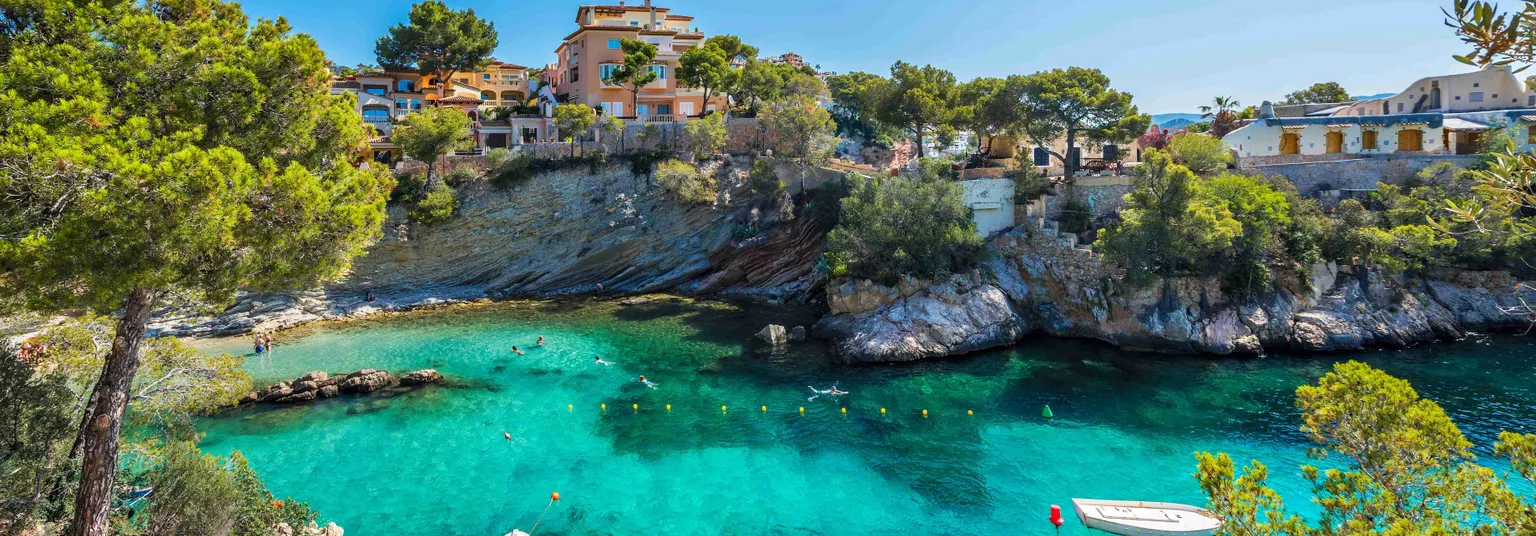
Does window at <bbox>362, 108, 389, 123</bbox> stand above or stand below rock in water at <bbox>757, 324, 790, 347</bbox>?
above

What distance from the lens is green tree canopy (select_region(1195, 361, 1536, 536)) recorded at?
6.58 meters

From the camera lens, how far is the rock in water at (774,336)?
29431 mm

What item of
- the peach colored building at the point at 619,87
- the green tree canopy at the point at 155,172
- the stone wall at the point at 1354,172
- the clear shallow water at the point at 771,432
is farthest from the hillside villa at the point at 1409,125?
the green tree canopy at the point at 155,172

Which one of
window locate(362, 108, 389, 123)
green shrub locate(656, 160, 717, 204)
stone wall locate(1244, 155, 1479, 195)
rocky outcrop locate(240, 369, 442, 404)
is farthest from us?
window locate(362, 108, 389, 123)

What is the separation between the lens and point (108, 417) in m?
8.99

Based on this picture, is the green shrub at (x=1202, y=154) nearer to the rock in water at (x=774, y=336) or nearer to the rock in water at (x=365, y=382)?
the rock in water at (x=774, y=336)

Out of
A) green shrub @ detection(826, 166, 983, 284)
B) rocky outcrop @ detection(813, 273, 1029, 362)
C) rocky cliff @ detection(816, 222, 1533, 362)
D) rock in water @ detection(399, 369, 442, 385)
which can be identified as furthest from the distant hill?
rock in water @ detection(399, 369, 442, 385)

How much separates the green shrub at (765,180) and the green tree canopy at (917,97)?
7158mm

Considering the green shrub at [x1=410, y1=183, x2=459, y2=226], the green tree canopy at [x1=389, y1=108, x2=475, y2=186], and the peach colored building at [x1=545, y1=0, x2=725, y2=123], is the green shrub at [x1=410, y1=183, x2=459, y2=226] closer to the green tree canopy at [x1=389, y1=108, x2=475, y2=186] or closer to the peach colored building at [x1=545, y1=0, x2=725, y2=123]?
the green tree canopy at [x1=389, y1=108, x2=475, y2=186]

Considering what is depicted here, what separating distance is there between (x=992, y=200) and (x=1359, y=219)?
15.2 metres

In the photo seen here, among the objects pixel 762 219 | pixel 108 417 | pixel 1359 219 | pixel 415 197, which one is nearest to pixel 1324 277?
pixel 1359 219

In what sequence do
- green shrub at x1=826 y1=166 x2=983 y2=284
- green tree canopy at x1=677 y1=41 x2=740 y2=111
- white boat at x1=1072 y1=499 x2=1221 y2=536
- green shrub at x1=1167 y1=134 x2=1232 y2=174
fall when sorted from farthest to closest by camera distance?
1. green tree canopy at x1=677 y1=41 x2=740 y2=111
2. green shrub at x1=1167 y1=134 x2=1232 y2=174
3. green shrub at x1=826 y1=166 x2=983 y2=284
4. white boat at x1=1072 y1=499 x2=1221 y2=536

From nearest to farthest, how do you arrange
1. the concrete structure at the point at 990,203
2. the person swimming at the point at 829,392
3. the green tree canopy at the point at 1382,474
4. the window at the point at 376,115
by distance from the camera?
the green tree canopy at the point at 1382,474 < the person swimming at the point at 829,392 < the concrete structure at the point at 990,203 < the window at the point at 376,115

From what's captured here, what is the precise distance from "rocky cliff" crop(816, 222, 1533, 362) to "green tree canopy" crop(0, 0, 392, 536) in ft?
65.7
